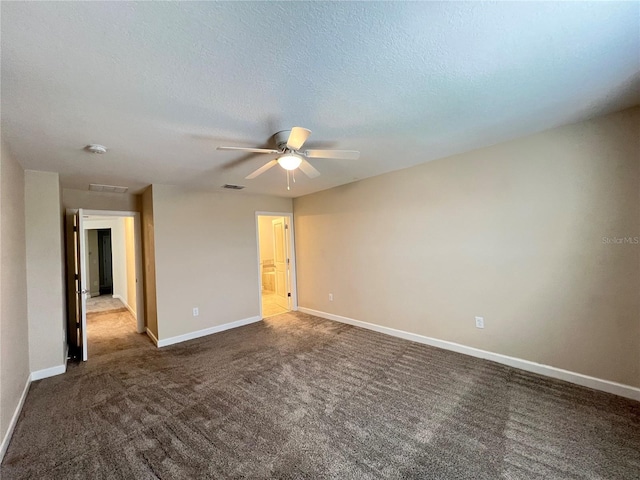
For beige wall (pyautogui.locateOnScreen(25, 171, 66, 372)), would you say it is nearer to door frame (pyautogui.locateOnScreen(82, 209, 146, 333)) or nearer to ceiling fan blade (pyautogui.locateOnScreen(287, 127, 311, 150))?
door frame (pyautogui.locateOnScreen(82, 209, 146, 333))

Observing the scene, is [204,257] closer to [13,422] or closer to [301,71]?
[13,422]

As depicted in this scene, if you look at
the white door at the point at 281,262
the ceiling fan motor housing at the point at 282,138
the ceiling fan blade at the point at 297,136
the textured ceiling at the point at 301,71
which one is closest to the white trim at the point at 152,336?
the white door at the point at 281,262

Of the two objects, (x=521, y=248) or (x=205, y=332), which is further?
(x=205, y=332)

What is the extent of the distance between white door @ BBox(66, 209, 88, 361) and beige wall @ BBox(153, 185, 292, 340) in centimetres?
88

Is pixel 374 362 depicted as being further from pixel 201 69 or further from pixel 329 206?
pixel 201 69

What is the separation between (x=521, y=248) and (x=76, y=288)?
5.59m

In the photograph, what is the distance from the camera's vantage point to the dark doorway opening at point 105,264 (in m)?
8.25

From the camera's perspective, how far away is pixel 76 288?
370cm

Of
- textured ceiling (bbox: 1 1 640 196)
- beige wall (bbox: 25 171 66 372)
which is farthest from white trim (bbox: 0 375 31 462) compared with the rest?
textured ceiling (bbox: 1 1 640 196)

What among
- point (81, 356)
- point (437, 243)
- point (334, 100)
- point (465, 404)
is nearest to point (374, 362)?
point (465, 404)

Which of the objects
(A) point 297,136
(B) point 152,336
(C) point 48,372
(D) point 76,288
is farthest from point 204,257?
(A) point 297,136

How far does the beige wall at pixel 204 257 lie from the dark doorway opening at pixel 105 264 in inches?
233

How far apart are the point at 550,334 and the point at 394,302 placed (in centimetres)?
176

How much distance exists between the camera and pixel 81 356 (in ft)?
11.9
